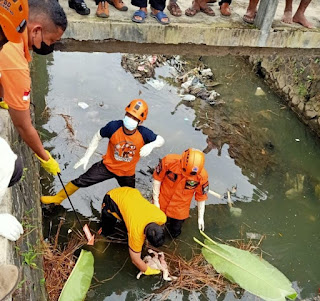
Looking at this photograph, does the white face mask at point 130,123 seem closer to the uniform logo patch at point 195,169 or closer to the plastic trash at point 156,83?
the uniform logo patch at point 195,169

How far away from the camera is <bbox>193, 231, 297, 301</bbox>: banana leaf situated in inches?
155

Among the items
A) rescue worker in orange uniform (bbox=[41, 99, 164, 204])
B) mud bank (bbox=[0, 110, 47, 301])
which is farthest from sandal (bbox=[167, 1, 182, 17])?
mud bank (bbox=[0, 110, 47, 301])

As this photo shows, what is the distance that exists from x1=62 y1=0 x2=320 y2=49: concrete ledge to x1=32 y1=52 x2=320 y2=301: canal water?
7.61ft

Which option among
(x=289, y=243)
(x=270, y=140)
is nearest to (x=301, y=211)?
(x=289, y=243)

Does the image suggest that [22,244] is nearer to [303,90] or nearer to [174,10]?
[174,10]

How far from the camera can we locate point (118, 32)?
4.36 meters

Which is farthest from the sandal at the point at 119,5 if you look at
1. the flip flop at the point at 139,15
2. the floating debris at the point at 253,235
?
the floating debris at the point at 253,235

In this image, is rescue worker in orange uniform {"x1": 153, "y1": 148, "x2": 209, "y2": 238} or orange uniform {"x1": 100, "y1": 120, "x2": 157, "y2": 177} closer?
rescue worker in orange uniform {"x1": 153, "y1": 148, "x2": 209, "y2": 238}

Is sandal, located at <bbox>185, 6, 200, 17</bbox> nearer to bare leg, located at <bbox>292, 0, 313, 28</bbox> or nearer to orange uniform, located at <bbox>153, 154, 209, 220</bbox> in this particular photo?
bare leg, located at <bbox>292, 0, 313, 28</bbox>

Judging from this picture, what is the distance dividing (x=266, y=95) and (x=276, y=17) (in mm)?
3857

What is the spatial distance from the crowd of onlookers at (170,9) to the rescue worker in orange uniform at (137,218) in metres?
2.08

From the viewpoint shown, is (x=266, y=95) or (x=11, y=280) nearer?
(x=11, y=280)

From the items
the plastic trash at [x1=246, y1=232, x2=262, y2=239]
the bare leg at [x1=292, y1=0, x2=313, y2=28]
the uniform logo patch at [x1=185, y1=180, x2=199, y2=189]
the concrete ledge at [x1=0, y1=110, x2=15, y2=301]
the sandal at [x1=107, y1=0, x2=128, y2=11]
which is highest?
the bare leg at [x1=292, y1=0, x2=313, y2=28]

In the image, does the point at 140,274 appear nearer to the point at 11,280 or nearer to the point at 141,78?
the point at 11,280
